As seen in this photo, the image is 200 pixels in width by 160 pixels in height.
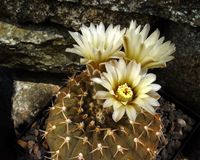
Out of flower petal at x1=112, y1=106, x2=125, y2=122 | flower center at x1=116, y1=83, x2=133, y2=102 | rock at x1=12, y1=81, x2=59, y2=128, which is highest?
flower center at x1=116, y1=83, x2=133, y2=102

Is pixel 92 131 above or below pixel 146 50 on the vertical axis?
below

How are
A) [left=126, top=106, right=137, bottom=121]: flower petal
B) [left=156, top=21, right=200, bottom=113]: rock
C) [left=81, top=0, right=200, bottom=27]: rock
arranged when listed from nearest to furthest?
1. [left=126, top=106, right=137, bottom=121]: flower petal
2. [left=81, top=0, right=200, bottom=27]: rock
3. [left=156, top=21, right=200, bottom=113]: rock

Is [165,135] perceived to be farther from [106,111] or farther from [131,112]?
[131,112]

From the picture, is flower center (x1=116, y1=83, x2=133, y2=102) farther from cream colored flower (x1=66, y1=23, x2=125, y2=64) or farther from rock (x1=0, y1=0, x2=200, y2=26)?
rock (x1=0, y1=0, x2=200, y2=26)

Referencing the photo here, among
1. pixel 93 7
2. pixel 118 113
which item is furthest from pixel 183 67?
pixel 118 113

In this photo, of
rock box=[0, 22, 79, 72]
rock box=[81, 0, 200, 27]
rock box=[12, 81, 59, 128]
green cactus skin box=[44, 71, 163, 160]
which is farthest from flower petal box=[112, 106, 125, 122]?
rock box=[12, 81, 59, 128]

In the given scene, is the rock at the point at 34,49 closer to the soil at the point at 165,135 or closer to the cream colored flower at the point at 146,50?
the soil at the point at 165,135

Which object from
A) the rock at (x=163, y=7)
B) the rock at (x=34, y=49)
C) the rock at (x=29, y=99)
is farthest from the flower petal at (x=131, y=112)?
the rock at (x=29, y=99)
